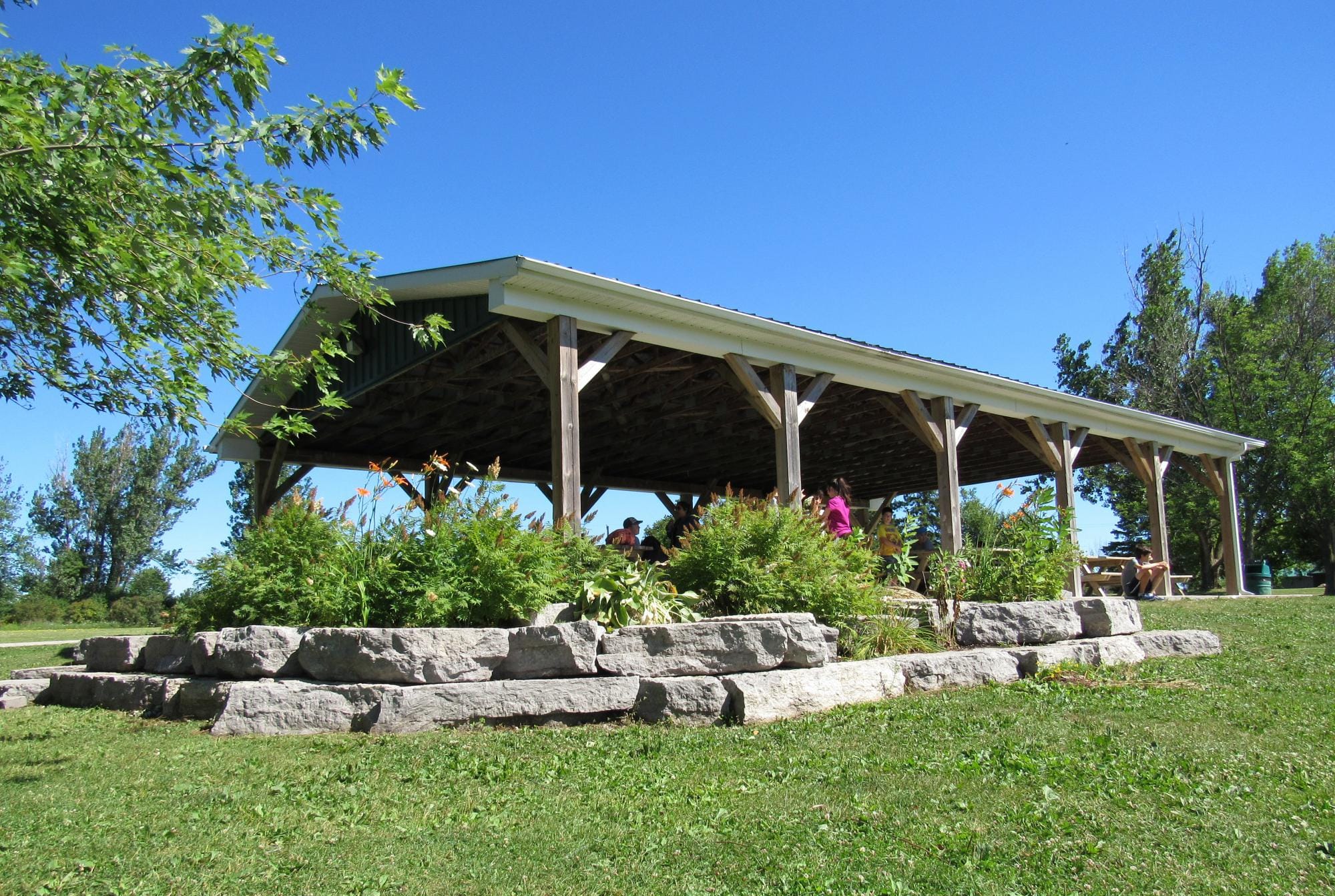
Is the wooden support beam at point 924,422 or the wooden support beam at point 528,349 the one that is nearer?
the wooden support beam at point 528,349

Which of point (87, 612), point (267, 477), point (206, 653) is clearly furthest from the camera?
point (87, 612)

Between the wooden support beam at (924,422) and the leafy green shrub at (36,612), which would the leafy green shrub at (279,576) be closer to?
the wooden support beam at (924,422)

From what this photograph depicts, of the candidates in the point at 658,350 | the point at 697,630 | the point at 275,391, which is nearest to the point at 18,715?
the point at 275,391

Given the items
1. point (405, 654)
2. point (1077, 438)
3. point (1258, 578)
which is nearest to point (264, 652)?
point (405, 654)

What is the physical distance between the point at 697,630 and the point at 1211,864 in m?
2.82

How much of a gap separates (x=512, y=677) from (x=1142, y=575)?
11.4 m

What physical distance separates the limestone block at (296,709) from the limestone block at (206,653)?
576 mm

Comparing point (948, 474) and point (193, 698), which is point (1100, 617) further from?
point (193, 698)

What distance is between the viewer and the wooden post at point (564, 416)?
24.1 ft

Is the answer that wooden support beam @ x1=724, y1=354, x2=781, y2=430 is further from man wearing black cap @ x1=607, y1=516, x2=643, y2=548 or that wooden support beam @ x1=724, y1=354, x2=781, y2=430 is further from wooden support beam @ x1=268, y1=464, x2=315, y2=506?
wooden support beam @ x1=268, y1=464, x2=315, y2=506

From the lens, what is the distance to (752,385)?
30.3ft

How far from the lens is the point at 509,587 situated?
524 cm

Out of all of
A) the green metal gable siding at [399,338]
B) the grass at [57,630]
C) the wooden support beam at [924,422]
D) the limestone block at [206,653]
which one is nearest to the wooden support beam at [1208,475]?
the wooden support beam at [924,422]

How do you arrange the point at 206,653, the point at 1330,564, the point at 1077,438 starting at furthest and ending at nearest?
the point at 1330,564 → the point at 1077,438 → the point at 206,653
